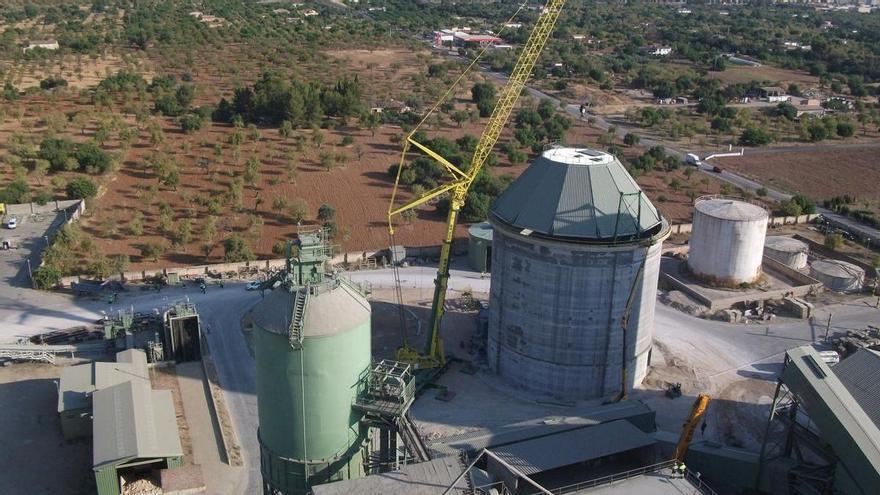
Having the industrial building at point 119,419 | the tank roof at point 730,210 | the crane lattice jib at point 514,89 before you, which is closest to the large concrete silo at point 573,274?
the crane lattice jib at point 514,89

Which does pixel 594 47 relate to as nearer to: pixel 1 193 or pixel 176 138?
pixel 176 138

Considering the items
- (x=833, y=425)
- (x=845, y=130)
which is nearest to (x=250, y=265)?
(x=833, y=425)

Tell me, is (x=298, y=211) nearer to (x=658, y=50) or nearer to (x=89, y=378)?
(x=89, y=378)

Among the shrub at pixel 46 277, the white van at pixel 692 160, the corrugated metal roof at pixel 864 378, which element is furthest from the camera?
the white van at pixel 692 160

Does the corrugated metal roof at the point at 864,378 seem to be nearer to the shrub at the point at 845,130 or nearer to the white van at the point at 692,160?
the white van at the point at 692,160

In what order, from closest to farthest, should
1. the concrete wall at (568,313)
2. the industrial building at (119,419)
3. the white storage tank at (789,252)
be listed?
the industrial building at (119,419) < the concrete wall at (568,313) < the white storage tank at (789,252)

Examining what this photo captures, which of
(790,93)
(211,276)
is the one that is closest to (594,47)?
(790,93)
